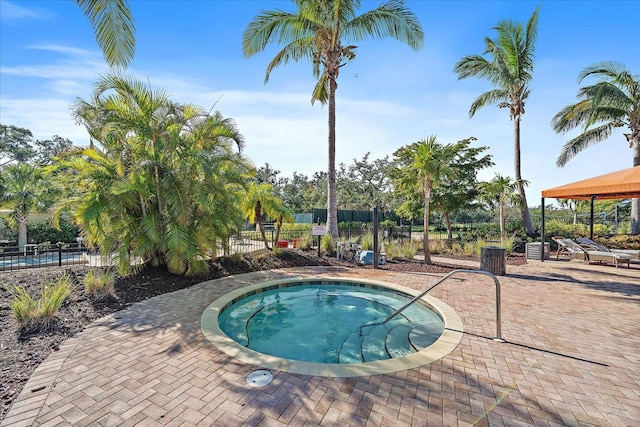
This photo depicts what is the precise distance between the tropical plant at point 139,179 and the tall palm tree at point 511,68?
47.0 ft

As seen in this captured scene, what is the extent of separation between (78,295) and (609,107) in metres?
21.9

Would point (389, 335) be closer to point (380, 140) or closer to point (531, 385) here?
point (531, 385)

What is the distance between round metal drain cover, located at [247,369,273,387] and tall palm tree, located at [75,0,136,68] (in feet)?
20.3

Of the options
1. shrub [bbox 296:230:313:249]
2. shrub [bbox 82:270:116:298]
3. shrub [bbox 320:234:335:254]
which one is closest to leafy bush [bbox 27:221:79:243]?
shrub [bbox 296:230:313:249]

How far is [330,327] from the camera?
5422mm

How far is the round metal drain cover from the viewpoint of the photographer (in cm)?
291

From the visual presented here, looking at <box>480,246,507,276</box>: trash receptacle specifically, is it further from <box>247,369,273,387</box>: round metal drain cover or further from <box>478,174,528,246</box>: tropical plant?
<box>247,369,273,387</box>: round metal drain cover

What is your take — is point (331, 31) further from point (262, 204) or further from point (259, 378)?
point (259, 378)

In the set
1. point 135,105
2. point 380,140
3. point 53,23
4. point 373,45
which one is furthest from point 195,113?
point 380,140

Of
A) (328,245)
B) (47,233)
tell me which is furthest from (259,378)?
(47,233)

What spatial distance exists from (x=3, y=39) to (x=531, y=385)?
9.97m

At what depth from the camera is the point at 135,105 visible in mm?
6418

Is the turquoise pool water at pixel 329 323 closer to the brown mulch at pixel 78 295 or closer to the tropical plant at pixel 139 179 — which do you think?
the brown mulch at pixel 78 295

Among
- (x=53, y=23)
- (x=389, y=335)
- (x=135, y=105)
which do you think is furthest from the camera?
(x=135, y=105)
